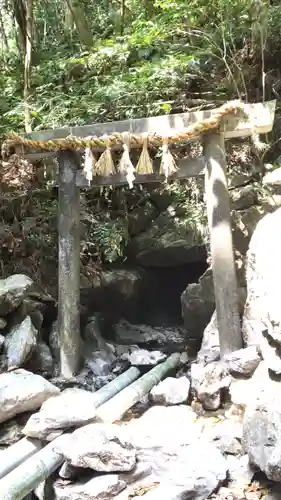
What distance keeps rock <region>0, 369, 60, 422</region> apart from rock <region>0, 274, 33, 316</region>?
3.75ft

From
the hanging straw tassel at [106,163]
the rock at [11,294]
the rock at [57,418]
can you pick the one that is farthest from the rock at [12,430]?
the hanging straw tassel at [106,163]

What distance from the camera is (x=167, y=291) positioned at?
28.7 ft

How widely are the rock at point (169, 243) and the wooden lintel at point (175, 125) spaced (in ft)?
5.50

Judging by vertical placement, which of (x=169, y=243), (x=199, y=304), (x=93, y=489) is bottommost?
(x=93, y=489)

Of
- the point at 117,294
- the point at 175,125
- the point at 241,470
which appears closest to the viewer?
the point at 241,470

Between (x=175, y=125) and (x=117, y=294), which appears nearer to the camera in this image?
(x=175, y=125)

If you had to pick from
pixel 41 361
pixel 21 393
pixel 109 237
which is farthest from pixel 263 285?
pixel 41 361

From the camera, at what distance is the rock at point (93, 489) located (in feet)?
9.25

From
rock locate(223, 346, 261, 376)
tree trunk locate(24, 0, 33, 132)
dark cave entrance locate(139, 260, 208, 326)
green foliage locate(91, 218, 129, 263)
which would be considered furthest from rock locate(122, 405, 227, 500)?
tree trunk locate(24, 0, 33, 132)

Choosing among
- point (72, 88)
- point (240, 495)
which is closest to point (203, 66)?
point (72, 88)

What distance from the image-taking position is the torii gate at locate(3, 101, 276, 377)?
16.2 ft

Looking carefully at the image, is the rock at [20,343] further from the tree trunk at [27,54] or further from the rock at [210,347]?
the tree trunk at [27,54]

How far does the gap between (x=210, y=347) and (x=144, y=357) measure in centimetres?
109

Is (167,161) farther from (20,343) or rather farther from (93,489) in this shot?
(93,489)
